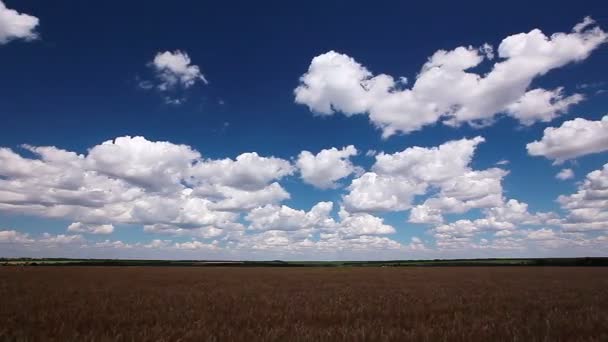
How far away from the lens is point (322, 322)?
11359 mm

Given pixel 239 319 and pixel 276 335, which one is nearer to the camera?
pixel 276 335

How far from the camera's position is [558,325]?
33.0ft

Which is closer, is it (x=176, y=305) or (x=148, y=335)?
(x=148, y=335)

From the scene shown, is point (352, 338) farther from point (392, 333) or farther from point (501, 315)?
point (501, 315)

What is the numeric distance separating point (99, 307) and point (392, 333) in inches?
417

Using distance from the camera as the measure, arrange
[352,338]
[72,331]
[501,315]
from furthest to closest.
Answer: [501,315]
[72,331]
[352,338]

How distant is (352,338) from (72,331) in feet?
19.4

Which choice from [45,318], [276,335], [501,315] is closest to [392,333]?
[276,335]

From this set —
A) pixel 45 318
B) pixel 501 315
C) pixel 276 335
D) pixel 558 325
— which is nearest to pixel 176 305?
pixel 45 318

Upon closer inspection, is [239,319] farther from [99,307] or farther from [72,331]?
[99,307]

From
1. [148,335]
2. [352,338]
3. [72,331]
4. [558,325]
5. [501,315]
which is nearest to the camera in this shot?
[352,338]

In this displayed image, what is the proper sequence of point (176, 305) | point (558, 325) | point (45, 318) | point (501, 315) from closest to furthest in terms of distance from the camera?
point (558, 325) < point (45, 318) < point (501, 315) < point (176, 305)

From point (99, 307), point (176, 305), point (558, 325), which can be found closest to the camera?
point (558, 325)

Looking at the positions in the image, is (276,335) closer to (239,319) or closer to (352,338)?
(352,338)
